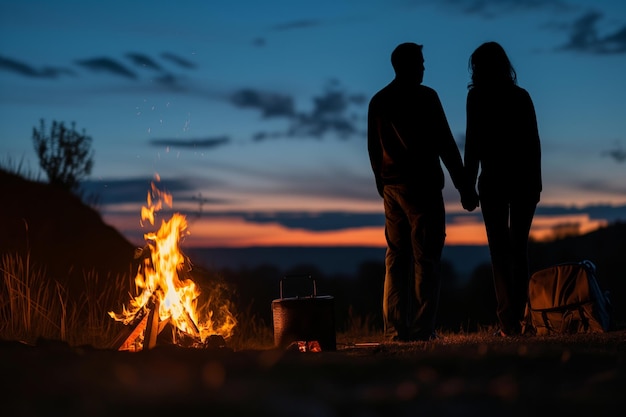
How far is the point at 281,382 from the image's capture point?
4.91m

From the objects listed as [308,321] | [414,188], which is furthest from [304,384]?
[414,188]

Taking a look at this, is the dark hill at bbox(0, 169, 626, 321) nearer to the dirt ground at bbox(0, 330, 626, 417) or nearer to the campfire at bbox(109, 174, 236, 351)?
the campfire at bbox(109, 174, 236, 351)

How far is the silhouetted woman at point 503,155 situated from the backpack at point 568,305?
573 mm

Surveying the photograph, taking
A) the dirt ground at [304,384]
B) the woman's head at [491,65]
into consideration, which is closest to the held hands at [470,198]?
the woman's head at [491,65]

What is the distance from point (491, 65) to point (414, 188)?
4.90 feet

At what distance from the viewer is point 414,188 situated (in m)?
8.89

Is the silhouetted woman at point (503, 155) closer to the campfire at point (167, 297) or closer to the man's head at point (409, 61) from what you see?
the man's head at point (409, 61)

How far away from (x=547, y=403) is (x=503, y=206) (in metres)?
4.96

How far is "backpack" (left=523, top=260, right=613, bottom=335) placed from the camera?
30.5 ft

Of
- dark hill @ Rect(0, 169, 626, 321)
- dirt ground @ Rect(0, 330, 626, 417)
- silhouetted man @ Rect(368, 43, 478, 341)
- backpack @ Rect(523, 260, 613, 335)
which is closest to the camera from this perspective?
dirt ground @ Rect(0, 330, 626, 417)

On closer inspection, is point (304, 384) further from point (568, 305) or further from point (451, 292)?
point (451, 292)

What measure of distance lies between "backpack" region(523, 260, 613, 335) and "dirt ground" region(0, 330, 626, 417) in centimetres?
291

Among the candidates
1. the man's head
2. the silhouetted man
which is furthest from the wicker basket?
the man's head

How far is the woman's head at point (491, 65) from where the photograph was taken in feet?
29.2
